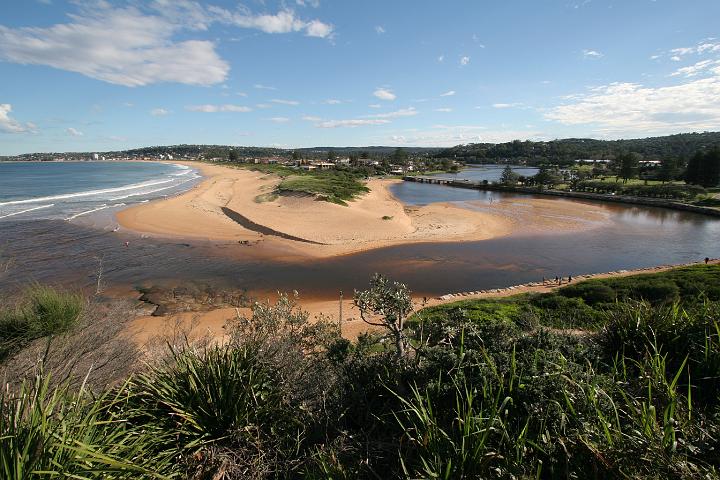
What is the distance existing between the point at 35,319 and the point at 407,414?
10226mm

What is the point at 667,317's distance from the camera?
599cm

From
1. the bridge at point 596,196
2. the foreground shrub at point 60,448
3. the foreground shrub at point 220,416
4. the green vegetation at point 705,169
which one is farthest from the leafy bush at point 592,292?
the green vegetation at point 705,169

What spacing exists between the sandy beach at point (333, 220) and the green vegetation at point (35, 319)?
747 inches

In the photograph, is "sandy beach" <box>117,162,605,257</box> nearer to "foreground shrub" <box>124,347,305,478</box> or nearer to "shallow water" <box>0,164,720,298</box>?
"shallow water" <box>0,164,720,298</box>

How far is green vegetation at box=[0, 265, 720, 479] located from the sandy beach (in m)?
23.4

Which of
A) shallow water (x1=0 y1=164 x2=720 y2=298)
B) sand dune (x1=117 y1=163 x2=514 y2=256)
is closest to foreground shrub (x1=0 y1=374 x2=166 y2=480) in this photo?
shallow water (x1=0 y1=164 x2=720 y2=298)

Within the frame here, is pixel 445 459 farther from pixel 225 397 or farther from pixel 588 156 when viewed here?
pixel 588 156

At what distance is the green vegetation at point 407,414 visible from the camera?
10.9ft

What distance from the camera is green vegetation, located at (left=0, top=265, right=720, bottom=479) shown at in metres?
3.32

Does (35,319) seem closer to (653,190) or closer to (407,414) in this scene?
(407,414)

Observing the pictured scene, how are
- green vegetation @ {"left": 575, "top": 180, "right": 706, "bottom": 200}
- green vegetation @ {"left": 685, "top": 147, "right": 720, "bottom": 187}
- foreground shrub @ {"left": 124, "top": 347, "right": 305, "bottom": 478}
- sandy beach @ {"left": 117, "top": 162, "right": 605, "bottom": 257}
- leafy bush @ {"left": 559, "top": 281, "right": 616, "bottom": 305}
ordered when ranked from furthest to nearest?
green vegetation @ {"left": 685, "top": 147, "right": 720, "bottom": 187} → green vegetation @ {"left": 575, "top": 180, "right": 706, "bottom": 200} → sandy beach @ {"left": 117, "top": 162, "right": 605, "bottom": 257} → leafy bush @ {"left": 559, "top": 281, "right": 616, "bottom": 305} → foreground shrub @ {"left": 124, "top": 347, "right": 305, "bottom": 478}

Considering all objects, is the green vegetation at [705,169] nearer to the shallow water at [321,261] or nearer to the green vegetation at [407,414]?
the shallow water at [321,261]

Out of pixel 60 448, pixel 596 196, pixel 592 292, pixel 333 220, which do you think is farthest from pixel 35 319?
pixel 596 196

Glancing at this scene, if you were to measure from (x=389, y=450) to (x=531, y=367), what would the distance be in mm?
1940
